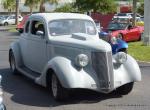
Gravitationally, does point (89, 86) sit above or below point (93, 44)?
below

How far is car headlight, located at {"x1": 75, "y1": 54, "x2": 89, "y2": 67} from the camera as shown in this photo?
888 centimetres

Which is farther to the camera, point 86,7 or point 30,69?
point 86,7

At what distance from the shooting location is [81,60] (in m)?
8.91

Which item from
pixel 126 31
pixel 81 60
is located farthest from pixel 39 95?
pixel 126 31

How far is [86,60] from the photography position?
8.93 m

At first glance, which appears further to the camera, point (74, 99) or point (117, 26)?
point (117, 26)

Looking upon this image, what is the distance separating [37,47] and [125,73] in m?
2.54

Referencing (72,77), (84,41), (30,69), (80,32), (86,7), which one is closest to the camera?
(72,77)

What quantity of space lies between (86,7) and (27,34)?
33541 millimetres

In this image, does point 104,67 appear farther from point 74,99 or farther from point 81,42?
point 74,99

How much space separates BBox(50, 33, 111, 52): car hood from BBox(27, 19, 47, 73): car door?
475 millimetres

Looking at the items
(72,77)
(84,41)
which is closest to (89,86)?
(72,77)

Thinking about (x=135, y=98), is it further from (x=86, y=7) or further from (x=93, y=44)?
(x=86, y=7)

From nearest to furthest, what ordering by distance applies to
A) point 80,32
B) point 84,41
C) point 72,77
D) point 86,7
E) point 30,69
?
point 72,77 → point 84,41 → point 80,32 → point 30,69 → point 86,7
